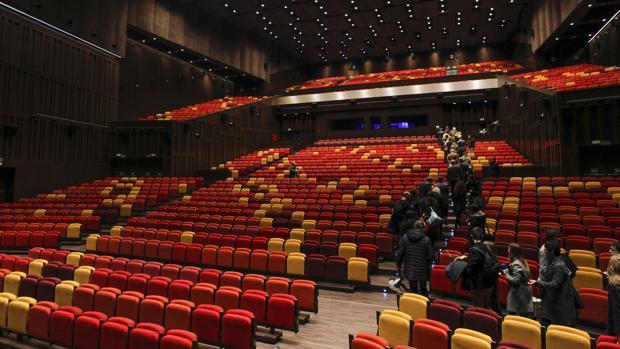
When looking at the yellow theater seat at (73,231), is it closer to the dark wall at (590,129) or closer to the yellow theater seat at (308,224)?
the yellow theater seat at (308,224)

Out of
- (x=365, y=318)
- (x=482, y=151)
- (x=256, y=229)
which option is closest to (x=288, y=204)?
(x=256, y=229)

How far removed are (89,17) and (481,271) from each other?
1465 centimetres

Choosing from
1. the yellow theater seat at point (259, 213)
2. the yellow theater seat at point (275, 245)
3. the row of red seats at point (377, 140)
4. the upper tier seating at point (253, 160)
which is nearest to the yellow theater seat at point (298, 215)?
the yellow theater seat at point (259, 213)

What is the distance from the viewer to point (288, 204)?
28.2ft

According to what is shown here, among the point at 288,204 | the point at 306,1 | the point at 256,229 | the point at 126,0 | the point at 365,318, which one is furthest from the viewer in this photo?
the point at 306,1

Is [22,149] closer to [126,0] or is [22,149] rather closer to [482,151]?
[126,0]

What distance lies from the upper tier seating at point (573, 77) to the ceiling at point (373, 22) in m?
3.58

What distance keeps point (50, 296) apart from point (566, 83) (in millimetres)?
14316

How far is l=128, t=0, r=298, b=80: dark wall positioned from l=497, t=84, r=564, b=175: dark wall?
Result: 1263cm

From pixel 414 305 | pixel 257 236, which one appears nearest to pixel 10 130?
pixel 257 236

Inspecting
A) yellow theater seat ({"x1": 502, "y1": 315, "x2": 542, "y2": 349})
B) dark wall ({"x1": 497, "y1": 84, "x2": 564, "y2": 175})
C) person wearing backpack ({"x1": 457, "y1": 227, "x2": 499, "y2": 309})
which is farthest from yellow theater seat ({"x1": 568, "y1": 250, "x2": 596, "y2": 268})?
dark wall ({"x1": 497, "y1": 84, "x2": 564, "y2": 175})

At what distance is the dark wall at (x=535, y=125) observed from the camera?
30.0 feet

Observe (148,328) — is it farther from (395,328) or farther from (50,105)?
(50,105)

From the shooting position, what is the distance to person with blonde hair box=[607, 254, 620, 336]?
2785mm
